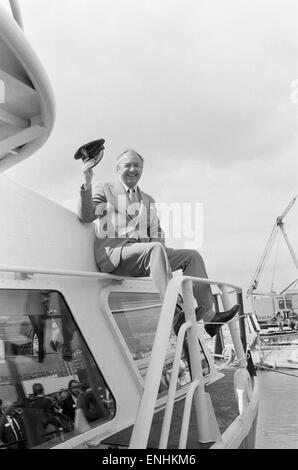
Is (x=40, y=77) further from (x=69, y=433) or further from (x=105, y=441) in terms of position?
(x=105, y=441)

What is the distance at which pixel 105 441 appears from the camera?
2.93m

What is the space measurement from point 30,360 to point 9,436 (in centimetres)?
42

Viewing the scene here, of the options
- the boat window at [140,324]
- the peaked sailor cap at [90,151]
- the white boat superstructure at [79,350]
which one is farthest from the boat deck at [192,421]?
the peaked sailor cap at [90,151]

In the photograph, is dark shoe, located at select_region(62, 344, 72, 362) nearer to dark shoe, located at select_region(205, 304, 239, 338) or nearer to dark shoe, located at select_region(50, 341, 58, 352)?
dark shoe, located at select_region(50, 341, 58, 352)

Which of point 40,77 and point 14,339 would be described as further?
point 14,339

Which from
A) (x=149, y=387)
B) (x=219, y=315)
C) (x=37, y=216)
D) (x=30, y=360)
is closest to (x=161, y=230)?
(x=219, y=315)

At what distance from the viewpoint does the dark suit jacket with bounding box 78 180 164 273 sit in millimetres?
3545

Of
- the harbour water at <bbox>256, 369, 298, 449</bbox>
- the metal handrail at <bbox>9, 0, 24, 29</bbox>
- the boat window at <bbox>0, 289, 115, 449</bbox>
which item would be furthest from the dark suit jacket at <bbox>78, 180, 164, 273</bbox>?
the harbour water at <bbox>256, 369, 298, 449</bbox>

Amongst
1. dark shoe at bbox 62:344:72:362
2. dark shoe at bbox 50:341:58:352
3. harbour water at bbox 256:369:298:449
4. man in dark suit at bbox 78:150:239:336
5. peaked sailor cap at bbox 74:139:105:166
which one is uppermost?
peaked sailor cap at bbox 74:139:105:166

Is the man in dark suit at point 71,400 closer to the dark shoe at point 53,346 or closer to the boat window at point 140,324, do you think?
the dark shoe at point 53,346

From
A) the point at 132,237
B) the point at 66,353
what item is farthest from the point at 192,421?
the point at 132,237

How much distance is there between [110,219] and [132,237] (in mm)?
220

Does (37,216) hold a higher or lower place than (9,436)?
higher

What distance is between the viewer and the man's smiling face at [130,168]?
3828 millimetres
